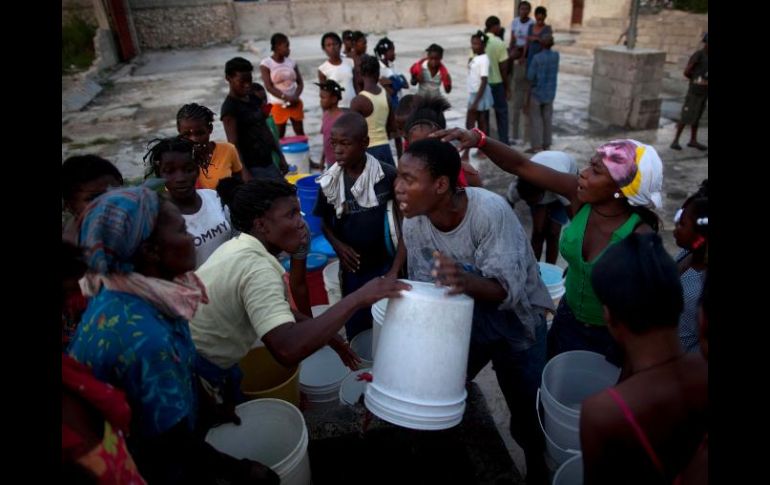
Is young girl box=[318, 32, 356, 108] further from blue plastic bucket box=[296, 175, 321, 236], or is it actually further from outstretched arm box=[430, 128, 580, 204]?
outstretched arm box=[430, 128, 580, 204]

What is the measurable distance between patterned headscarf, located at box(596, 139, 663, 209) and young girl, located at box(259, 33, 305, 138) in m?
6.13

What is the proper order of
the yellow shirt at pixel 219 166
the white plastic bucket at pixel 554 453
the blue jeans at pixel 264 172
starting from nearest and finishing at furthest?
the white plastic bucket at pixel 554 453 → the yellow shirt at pixel 219 166 → the blue jeans at pixel 264 172

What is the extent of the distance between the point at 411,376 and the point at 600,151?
4.77ft

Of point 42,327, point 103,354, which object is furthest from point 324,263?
point 42,327

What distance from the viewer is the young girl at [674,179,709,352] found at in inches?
86.4

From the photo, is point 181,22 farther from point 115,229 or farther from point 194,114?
point 115,229

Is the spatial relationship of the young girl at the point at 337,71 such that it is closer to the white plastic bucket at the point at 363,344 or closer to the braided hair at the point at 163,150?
the braided hair at the point at 163,150

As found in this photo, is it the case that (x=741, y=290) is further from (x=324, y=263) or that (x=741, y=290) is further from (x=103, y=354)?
(x=324, y=263)

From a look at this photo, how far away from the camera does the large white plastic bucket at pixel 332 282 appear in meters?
4.17

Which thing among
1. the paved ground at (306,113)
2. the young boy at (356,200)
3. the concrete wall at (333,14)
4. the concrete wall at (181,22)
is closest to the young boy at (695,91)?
the paved ground at (306,113)

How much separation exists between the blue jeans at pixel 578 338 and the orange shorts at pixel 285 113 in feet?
19.8

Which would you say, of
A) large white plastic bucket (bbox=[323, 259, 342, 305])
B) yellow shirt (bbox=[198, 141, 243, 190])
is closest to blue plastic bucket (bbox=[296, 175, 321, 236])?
large white plastic bucket (bbox=[323, 259, 342, 305])

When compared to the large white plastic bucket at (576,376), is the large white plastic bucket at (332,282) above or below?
below

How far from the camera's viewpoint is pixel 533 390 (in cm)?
243
